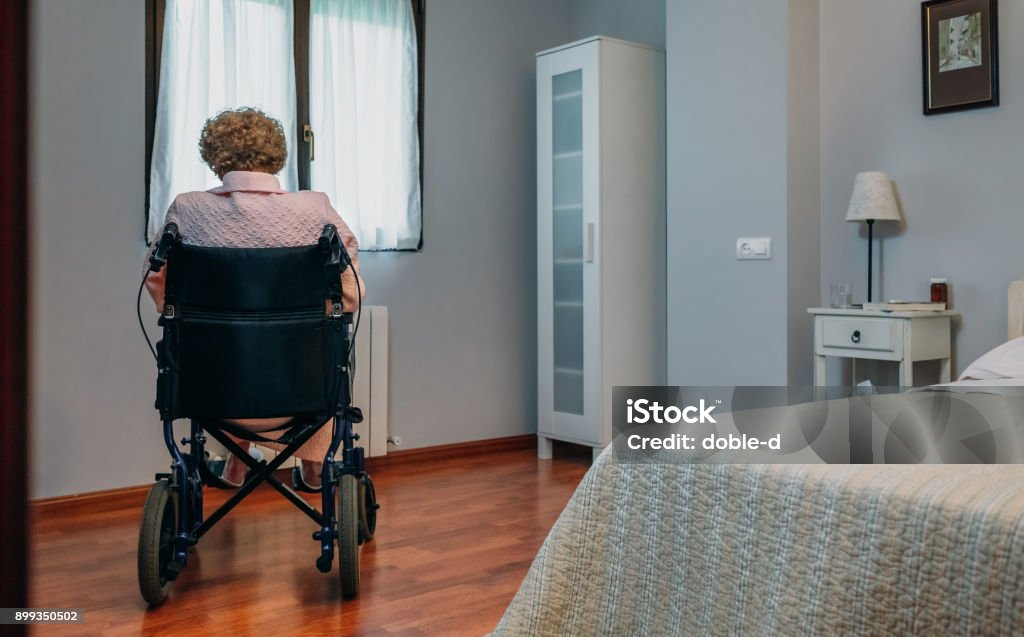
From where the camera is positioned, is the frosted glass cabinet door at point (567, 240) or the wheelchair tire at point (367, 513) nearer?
the wheelchair tire at point (367, 513)

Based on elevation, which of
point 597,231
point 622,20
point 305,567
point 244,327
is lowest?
point 305,567

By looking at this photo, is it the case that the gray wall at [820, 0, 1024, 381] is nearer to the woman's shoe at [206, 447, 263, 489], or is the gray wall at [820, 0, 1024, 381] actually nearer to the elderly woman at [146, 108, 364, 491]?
the elderly woman at [146, 108, 364, 491]

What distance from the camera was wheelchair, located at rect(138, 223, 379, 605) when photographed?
7.64 feet

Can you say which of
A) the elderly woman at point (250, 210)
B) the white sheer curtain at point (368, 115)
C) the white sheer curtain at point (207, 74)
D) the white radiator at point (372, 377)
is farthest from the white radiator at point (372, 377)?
the elderly woman at point (250, 210)

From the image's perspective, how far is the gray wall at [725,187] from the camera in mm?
3775

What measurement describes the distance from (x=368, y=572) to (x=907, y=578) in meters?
1.86

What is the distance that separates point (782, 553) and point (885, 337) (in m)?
2.35

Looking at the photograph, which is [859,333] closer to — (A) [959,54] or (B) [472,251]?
(A) [959,54]

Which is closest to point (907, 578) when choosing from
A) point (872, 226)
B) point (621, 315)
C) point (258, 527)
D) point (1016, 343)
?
point (1016, 343)

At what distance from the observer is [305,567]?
2.72 m

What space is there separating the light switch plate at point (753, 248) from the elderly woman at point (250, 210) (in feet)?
6.17

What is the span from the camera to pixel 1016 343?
9.09 feet

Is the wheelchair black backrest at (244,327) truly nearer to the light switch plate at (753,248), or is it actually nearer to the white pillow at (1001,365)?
the white pillow at (1001,365)
